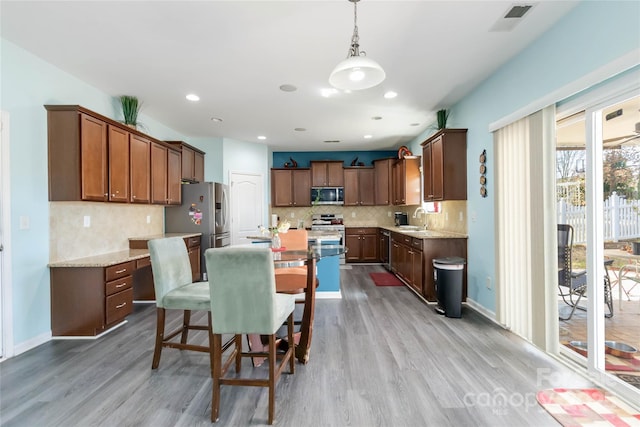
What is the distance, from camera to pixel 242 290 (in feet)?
6.04

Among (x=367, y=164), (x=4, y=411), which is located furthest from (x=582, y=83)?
(x=367, y=164)

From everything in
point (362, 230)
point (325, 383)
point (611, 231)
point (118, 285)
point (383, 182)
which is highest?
point (383, 182)

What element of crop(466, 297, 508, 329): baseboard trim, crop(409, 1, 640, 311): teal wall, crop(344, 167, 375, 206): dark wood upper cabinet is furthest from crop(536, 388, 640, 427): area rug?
crop(344, 167, 375, 206): dark wood upper cabinet

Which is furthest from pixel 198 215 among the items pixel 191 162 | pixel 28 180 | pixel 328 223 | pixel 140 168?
pixel 328 223

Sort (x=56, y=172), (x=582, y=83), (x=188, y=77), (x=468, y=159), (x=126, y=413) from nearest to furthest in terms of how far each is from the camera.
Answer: (x=126, y=413), (x=582, y=83), (x=56, y=172), (x=188, y=77), (x=468, y=159)

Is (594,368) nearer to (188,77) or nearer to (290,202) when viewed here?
(188,77)

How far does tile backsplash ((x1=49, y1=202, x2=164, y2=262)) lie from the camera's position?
10.2 ft

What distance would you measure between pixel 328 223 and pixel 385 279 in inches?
87.4

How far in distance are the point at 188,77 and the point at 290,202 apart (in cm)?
427

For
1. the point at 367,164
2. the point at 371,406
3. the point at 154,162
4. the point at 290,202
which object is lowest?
the point at 371,406

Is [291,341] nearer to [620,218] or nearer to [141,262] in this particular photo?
[141,262]

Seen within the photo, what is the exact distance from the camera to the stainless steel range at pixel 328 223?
7145 mm

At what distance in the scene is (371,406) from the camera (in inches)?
76.9

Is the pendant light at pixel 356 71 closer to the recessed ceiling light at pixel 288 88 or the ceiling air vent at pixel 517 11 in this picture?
the ceiling air vent at pixel 517 11
